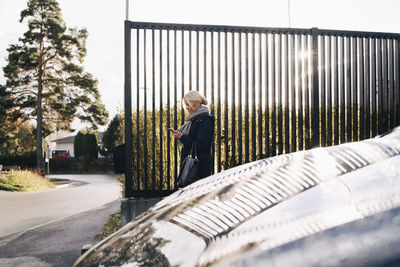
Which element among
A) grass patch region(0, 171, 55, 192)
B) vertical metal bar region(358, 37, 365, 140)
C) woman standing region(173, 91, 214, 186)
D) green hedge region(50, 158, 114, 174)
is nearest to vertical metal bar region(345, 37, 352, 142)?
vertical metal bar region(358, 37, 365, 140)

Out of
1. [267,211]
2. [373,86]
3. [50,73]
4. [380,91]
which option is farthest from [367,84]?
[50,73]

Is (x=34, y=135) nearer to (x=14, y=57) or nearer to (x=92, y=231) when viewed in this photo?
(x=14, y=57)

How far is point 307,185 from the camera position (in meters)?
1.13

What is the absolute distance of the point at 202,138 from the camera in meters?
3.90

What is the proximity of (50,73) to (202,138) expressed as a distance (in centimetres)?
2905

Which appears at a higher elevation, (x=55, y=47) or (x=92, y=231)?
(x=55, y=47)

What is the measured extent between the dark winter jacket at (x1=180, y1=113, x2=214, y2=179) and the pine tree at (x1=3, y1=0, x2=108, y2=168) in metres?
27.6

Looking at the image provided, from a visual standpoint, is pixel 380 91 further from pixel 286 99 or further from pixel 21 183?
pixel 21 183

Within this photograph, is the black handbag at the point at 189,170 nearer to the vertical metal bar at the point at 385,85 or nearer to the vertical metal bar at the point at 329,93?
the vertical metal bar at the point at 329,93

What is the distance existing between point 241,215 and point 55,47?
3079cm

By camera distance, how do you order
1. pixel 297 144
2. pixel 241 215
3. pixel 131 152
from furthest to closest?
pixel 297 144 → pixel 131 152 → pixel 241 215

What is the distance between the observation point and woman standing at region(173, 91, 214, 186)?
392cm

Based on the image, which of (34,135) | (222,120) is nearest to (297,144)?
(222,120)

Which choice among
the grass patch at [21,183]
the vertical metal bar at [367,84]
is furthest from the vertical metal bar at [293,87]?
the grass patch at [21,183]
